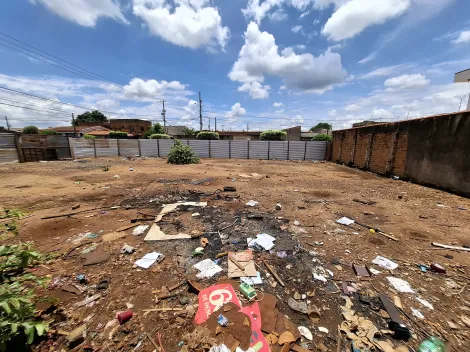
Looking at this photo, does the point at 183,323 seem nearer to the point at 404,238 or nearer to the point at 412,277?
the point at 412,277

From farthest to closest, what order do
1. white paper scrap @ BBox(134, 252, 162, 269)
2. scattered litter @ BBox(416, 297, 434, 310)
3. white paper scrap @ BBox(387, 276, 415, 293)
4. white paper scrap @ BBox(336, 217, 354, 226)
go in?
1. white paper scrap @ BBox(336, 217, 354, 226)
2. white paper scrap @ BBox(134, 252, 162, 269)
3. white paper scrap @ BBox(387, 276, 415, 293)
4. scattered litter @ BBox(416, 297, 434, 310)

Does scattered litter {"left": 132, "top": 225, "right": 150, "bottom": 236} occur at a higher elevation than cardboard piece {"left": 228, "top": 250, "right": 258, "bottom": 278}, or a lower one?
higher

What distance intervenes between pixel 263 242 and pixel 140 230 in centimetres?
214

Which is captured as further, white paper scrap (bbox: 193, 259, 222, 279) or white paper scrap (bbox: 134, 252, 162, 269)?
white paper scrap (bbox: 134, 252, 162, 269)

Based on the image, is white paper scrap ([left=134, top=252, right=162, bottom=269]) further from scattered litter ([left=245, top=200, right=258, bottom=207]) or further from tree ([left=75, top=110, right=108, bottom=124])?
tree ([left=75, top=110, right=108, bottom=124])

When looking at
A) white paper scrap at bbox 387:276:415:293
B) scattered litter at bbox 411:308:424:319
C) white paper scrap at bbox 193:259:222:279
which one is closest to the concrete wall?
white paper scrap at bbox 387:276:415:293

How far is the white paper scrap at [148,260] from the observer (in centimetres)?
249

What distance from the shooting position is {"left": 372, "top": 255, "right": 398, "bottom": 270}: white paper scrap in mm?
2506

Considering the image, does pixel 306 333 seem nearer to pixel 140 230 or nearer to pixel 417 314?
pixel 417 314

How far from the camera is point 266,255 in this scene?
272cm

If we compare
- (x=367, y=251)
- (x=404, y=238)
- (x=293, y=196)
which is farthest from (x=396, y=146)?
(x=367, y=251)

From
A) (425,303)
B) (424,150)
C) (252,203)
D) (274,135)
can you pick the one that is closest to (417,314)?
(425,303)

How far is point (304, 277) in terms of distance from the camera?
7.58 feet

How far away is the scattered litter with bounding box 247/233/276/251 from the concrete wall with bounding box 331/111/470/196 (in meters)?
6.55
